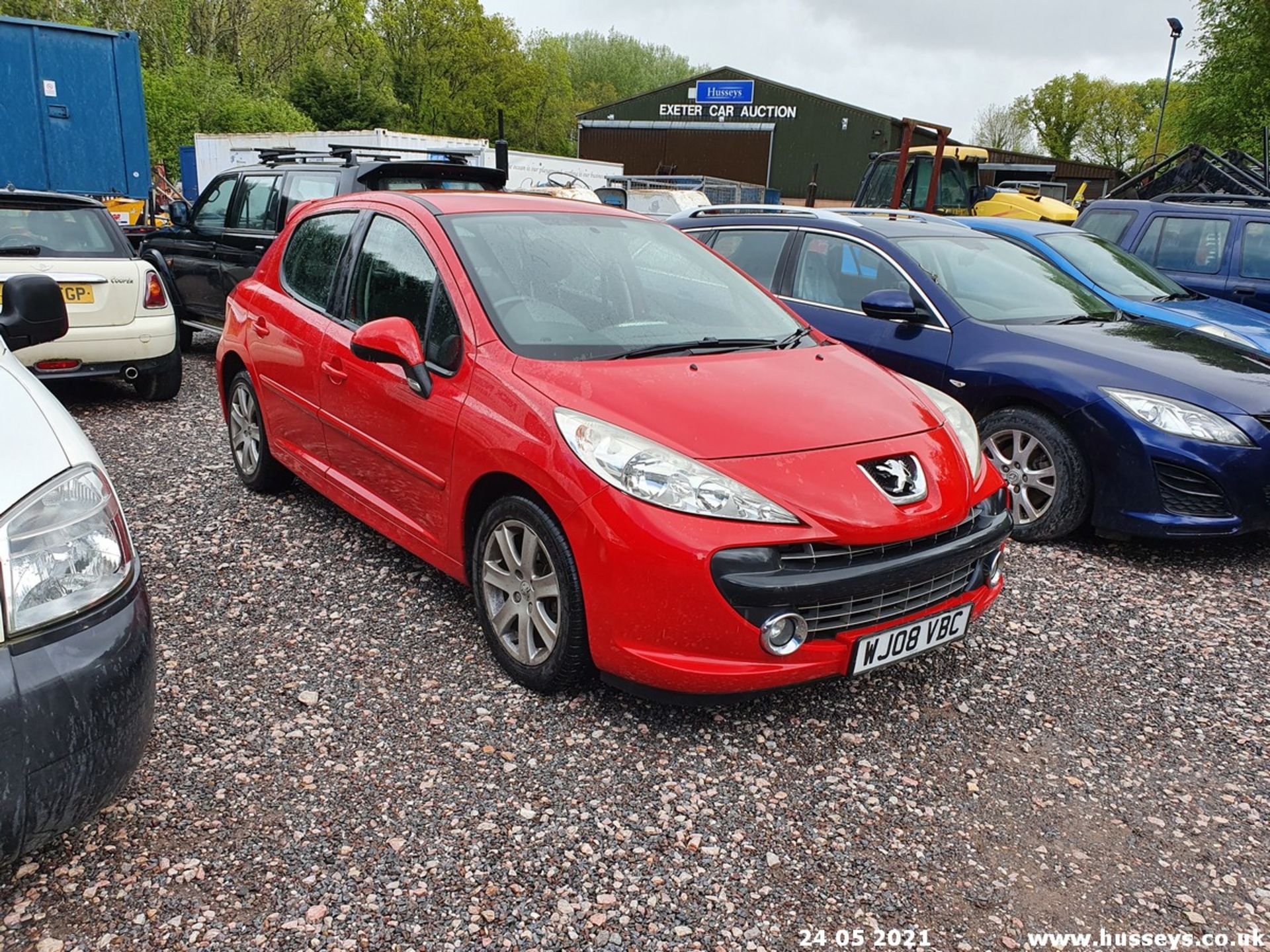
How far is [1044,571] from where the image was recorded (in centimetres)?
459

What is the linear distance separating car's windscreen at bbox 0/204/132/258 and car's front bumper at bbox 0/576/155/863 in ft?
18.7

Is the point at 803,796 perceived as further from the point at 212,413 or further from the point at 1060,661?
the point at 212,413

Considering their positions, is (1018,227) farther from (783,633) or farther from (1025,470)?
(783,633)

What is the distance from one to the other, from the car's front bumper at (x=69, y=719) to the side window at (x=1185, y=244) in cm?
940

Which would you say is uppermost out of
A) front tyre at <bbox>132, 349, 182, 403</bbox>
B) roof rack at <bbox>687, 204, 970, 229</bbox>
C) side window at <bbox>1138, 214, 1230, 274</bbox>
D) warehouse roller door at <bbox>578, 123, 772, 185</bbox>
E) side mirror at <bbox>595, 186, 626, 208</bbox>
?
warehouse roller door at <bbox>578, 123, 772, 185</bbox>

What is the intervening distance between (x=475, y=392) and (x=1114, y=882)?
7.88 feet

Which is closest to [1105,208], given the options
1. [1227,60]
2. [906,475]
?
[906,475]

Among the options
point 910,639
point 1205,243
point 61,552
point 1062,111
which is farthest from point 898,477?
point 1062,111

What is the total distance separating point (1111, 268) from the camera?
23.3ft

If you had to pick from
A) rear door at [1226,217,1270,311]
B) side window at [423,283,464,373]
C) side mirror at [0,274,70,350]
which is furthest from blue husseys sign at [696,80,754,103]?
side mirror at [0,274,70,350]

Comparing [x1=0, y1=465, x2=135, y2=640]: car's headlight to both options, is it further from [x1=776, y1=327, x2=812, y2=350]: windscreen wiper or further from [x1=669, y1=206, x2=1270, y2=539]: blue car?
[x1=776, y1=327, x2=812, y2=350]: windscreen wiper

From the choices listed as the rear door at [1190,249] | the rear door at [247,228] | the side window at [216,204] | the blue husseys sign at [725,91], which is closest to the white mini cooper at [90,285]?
A: the rear door at [247,228]

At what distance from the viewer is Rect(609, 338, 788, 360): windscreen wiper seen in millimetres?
3396

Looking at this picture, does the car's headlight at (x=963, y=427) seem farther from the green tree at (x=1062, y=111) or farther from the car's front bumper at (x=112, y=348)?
the green tree at (x=1062, y=111)
